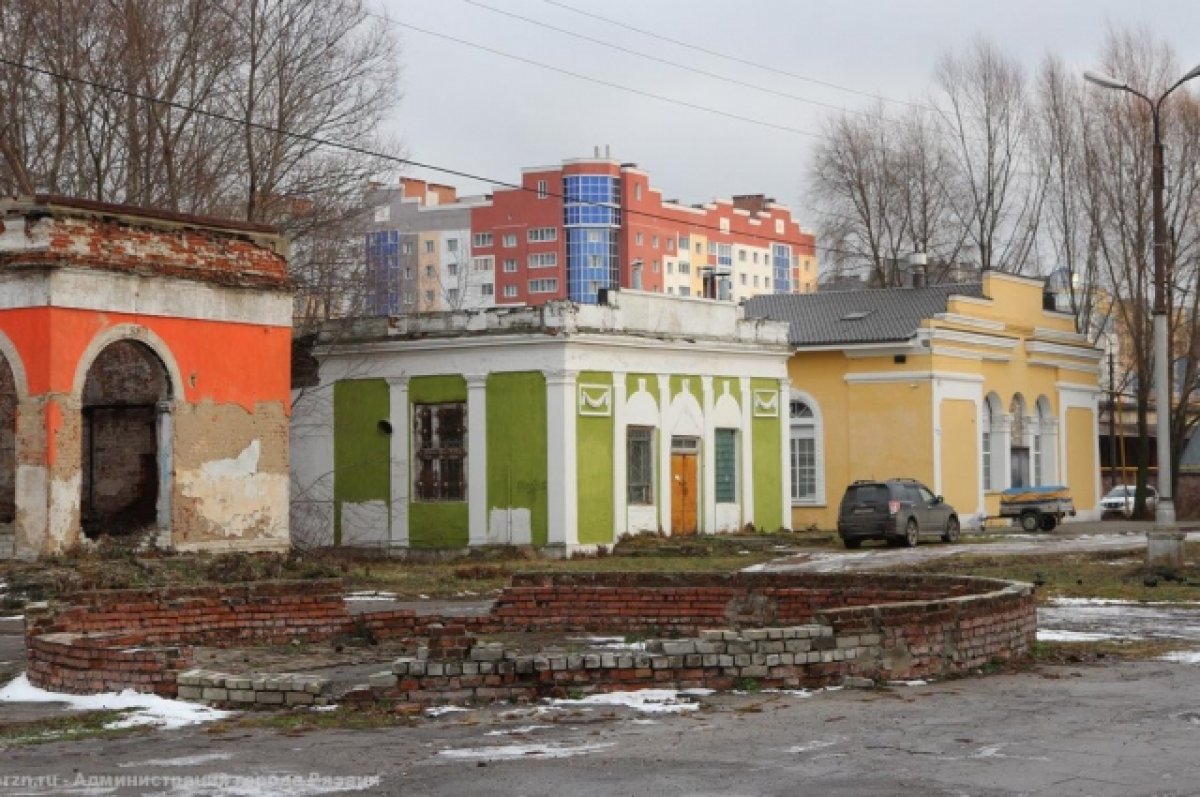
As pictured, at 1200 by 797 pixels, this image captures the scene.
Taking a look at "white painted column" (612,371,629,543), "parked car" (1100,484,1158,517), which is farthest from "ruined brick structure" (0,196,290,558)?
"parked car" (1100,484,1158,517)

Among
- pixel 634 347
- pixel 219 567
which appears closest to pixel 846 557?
pixel 634 347

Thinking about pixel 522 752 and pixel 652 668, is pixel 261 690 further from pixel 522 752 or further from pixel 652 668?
pixel 652 668

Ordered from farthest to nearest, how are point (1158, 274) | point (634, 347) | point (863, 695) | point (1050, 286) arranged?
point (1050, 286)
point (634, 347)
point (1158, 274)
point (863, 695)

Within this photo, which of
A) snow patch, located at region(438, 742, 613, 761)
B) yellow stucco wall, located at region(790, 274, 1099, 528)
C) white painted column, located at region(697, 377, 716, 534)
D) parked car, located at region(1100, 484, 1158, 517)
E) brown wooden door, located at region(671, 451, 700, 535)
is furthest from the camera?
parked car, located at region(1100, 484, 1158, 517)

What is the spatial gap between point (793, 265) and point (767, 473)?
9837cm

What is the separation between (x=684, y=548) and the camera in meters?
36.6

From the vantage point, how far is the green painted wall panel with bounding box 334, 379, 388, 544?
129 feet

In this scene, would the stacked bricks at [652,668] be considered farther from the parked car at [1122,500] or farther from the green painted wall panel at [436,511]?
the parked car at [1122,500]

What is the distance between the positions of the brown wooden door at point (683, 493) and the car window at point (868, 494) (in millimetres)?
3889

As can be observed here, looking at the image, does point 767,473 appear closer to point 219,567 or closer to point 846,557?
point 846,557

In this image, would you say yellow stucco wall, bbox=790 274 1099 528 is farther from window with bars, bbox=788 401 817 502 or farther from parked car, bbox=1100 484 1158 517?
parked car, bbox=1100 484 1158 517

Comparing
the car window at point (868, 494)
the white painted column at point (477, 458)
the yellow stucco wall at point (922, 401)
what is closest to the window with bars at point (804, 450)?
the yellow stucco wall at point (922, 401)

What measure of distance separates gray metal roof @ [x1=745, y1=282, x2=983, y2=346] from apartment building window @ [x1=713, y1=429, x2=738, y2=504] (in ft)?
18.3

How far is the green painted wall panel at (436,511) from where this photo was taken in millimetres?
38156
